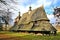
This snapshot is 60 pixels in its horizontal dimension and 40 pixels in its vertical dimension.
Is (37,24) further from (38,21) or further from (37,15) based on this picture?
(37,15)

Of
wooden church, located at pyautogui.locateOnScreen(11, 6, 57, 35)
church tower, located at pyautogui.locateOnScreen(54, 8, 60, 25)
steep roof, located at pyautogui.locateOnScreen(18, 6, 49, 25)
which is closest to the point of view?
Result: wooden church, located at pyautogui.locateOnScreen(11, 6, 57, 35)

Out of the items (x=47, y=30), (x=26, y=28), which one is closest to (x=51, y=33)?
(x=47, y=30)

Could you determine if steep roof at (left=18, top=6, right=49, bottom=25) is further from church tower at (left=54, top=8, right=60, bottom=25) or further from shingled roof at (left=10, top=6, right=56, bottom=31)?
church tower at (left=54, top=8, right=60, bottom=25)

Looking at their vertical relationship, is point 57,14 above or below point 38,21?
above

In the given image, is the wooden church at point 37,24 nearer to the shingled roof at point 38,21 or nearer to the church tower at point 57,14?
the shingled roof at point 38,21

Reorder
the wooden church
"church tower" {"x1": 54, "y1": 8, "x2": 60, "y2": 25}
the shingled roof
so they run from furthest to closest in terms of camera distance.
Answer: "church tower" {"x1": 54, "y1": 8, "x2": 60, "y2": 25}, the shingled roof, the wooden church

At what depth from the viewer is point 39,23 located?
80.0ft

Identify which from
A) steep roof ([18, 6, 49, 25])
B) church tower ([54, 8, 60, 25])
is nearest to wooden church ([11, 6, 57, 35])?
steep roof ([18, 6, 49, 25])

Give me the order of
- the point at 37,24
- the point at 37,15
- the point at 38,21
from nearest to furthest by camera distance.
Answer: the point at 37,24 → the point at 38,21 → the point at 37,15

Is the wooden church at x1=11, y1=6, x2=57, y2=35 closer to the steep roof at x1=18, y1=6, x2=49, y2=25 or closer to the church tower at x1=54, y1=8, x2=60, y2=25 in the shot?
the steep roof at x1=18, y1=6, x2=49, y2=25

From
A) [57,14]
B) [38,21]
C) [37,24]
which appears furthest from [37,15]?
[57,14]

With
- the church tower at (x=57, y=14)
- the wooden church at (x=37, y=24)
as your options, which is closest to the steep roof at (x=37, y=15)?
the wooden church at (x=37, y=24)

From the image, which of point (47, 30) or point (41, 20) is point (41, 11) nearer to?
point (41, 20)

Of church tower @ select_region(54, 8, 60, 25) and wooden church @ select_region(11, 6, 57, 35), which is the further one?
church tower @ select_region(54, 8, 60, 25)
